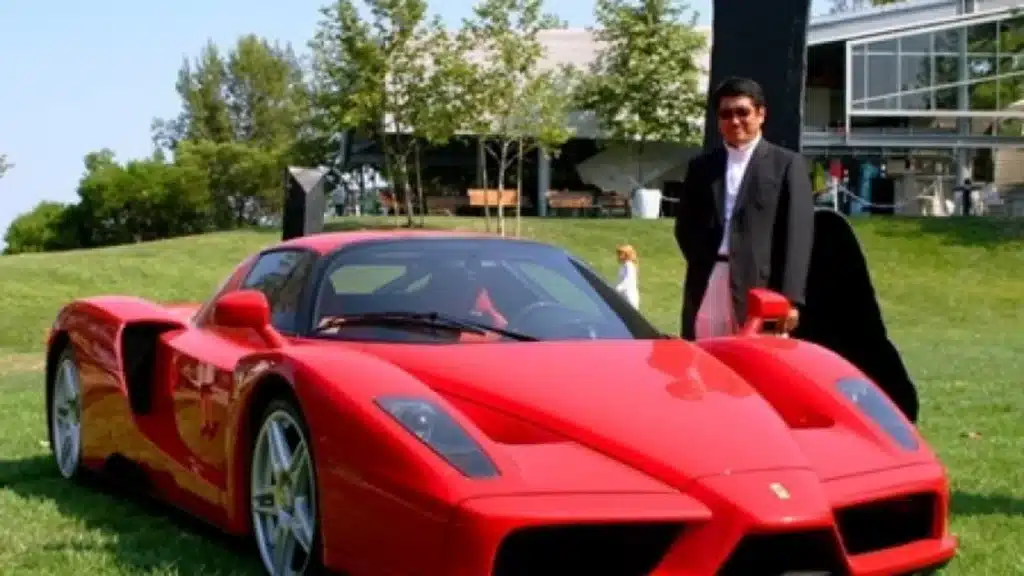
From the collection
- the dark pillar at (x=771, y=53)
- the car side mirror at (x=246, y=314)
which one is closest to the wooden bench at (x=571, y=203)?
the dark pillar at (x=771, y=53)

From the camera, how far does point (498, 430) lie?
14.5 ft

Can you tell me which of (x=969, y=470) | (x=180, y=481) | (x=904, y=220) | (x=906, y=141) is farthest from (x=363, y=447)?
Answer: (x=906, y=141)

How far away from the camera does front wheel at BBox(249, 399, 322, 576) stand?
4.61 metres

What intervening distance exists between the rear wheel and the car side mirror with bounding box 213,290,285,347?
204cm

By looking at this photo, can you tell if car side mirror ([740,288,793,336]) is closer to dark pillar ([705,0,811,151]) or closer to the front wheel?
dark pillar ([705,0,811,151])

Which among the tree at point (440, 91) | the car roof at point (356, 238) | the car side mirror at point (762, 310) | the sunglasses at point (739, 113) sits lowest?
the car side mirror at point (762, 310)

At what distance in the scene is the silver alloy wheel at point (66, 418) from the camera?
23.5 ft

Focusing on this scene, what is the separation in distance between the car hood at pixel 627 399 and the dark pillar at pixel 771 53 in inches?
79.3

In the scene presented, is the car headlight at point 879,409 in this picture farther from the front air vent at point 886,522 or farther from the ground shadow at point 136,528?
the ground shadow at point 136,528

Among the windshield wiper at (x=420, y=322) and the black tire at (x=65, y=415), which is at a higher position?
the windshield wiper at (x=420, y=322)

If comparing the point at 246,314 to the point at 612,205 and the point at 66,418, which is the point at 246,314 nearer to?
the point at 66,418

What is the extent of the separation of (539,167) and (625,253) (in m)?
34.3

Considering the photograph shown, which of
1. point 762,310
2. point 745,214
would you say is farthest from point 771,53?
point 762,310

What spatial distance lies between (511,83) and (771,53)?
1470 inches
